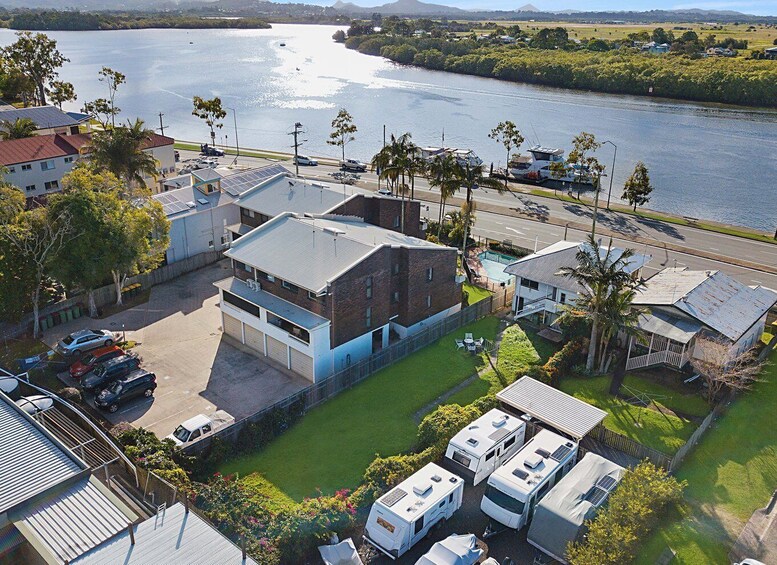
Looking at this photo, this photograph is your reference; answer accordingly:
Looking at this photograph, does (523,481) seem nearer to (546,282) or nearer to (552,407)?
(552,407)

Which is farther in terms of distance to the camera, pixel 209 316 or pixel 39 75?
pixel 39 75

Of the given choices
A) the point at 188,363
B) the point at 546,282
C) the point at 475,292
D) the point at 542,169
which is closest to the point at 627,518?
the point at 546,282

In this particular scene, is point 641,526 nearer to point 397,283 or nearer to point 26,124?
point 397,283

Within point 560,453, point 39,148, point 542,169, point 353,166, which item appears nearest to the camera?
point 560,453

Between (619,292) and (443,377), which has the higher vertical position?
(619,292)

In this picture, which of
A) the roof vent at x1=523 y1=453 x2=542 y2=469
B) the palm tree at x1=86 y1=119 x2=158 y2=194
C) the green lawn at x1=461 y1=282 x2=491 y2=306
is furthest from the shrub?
the palm tree at x1=86 y1=119 x2=158 y2=194

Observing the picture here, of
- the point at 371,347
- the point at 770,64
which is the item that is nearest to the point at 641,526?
the point at 371,347

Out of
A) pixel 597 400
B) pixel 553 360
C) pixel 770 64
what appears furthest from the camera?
pixel 770 64
